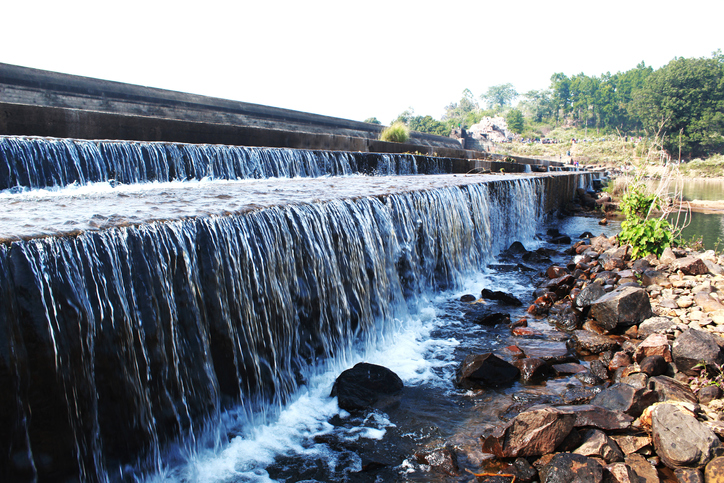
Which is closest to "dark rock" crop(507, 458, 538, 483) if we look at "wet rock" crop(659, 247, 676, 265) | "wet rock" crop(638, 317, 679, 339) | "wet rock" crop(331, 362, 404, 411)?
"wet rock" crop(331, 362, 404, 411)

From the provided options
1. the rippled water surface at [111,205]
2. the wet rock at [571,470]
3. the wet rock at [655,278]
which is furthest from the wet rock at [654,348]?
the rippled water surface at [111,205]

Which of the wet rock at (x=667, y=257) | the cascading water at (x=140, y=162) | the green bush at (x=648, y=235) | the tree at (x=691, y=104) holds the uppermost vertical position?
the tree at (x=691, y=104)

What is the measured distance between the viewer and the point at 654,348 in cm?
420

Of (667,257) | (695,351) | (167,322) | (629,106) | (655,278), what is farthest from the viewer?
(629,106)

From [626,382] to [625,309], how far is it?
146 cm

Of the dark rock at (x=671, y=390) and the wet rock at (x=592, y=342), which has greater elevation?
the dark rock at (x=671, y=390)

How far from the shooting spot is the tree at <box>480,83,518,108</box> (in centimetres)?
16050

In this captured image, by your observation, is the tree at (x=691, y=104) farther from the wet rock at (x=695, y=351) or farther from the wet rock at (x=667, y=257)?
the wet rock at (x=695, y=351)

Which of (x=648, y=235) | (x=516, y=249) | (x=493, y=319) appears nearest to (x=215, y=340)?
(x=493, y=319)

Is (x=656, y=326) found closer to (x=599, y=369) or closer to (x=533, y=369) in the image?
(x=599, y=369)

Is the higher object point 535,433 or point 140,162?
point 140,162

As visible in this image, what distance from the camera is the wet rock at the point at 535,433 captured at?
3031mm

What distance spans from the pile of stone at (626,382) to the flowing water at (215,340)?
0.89 ft

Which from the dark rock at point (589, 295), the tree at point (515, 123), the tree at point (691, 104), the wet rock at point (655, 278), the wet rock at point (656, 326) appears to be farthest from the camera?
the tree at point (515, 123)
